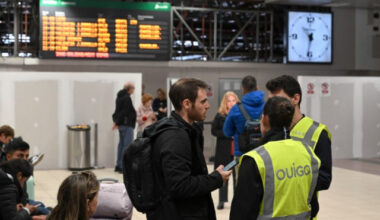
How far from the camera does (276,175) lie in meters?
3.00

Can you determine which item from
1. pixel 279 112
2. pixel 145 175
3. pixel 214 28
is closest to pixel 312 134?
pixel 279 112

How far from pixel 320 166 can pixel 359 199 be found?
20.5ft

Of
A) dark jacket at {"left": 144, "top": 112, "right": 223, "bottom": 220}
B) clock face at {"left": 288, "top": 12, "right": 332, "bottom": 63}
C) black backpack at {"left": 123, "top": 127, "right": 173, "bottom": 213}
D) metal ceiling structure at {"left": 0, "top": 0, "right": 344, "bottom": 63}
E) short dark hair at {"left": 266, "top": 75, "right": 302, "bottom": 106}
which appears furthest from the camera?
clock face at {"left": 288, "top": 12, "right": 332, "bottom": 63}

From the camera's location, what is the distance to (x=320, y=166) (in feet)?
11.7

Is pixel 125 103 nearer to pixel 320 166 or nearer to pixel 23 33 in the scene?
pixel 23 33

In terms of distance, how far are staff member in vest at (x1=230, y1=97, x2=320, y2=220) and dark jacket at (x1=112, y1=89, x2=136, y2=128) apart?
29.5 ft

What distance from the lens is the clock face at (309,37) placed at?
16656 mm

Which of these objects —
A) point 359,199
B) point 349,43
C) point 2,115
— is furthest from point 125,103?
point 349,43

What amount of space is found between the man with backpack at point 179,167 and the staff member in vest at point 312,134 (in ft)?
1.97

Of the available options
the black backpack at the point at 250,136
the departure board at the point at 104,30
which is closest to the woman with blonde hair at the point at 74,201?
the black backpack at the point at 250,136

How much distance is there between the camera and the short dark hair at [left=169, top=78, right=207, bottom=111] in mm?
3252

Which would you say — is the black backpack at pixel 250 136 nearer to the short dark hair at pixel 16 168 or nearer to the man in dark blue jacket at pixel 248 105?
the man in dark blue jacket at pixel 248 105

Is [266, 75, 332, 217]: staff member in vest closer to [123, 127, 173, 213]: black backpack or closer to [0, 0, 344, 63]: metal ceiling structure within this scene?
[123, 127, 173, 213]: black backpack

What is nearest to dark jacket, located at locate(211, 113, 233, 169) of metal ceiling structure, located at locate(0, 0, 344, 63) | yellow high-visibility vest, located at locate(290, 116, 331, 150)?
yellow high-visibility vest, located at locate(290, 116, 331, 150)
